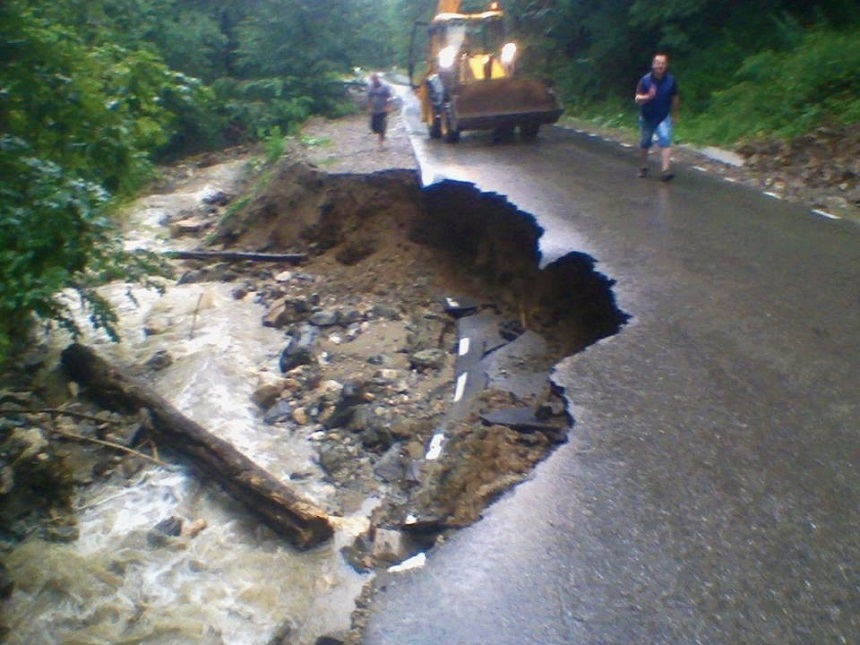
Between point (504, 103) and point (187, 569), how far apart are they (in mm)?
12488

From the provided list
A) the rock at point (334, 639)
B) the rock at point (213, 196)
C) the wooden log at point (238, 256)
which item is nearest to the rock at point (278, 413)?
the wooden log at point (238, 256)

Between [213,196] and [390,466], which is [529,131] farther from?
[390,466]

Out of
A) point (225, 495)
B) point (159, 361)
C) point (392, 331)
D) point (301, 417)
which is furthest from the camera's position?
point (392, 331)

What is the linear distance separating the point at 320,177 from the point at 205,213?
4338mm

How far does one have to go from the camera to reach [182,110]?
2300 cm

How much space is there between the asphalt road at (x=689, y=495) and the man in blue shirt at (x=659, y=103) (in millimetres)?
4592

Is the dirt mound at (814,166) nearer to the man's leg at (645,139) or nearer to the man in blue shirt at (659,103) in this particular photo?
the man in blue shirt at (659,103)

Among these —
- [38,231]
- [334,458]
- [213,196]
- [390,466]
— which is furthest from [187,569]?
[213,196]

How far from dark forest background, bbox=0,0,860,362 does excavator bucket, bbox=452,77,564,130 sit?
315 cm

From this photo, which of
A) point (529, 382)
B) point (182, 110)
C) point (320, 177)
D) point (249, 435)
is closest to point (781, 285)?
point (529, 382)

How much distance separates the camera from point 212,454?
6938mm

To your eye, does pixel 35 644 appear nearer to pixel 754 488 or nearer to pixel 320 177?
pixel 754 488

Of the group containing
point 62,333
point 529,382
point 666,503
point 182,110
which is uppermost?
point 666,503

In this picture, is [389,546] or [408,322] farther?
[408,322]
